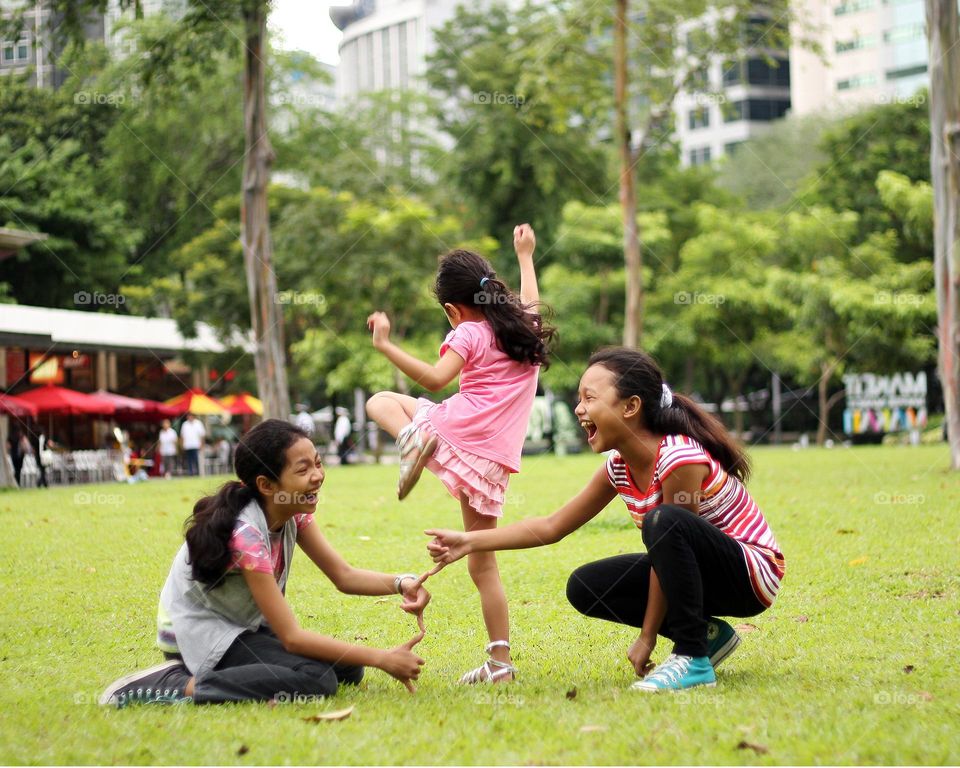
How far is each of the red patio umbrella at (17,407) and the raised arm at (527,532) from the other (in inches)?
804

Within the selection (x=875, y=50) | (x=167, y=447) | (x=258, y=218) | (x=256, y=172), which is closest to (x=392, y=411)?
(x=258, y=218)

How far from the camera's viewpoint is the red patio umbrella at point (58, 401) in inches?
975

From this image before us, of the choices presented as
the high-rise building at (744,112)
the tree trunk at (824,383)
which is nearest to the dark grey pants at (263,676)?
the tree trunk at (824,383)

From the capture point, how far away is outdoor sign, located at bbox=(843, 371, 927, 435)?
3472cm

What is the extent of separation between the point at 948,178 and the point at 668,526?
1215cm

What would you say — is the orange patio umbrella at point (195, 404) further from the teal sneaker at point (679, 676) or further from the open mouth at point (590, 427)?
the teal sneaker at point (679, 676)

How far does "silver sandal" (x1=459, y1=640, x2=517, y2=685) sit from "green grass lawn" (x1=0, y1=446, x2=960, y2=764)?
0.11m

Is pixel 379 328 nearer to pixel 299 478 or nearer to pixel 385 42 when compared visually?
pixel 299 478

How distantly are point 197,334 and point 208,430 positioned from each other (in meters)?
7.07

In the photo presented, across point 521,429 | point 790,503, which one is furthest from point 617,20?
point 521,429

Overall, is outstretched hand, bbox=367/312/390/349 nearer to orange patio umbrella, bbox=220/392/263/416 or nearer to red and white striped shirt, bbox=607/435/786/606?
red and white striped shirt, bbox=607/435/786/606

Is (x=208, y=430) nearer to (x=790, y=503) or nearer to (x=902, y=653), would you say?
(x=790, y=503)

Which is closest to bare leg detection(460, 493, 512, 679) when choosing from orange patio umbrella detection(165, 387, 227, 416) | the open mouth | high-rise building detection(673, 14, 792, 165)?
the open mouth

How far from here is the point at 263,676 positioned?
12.7 feet
